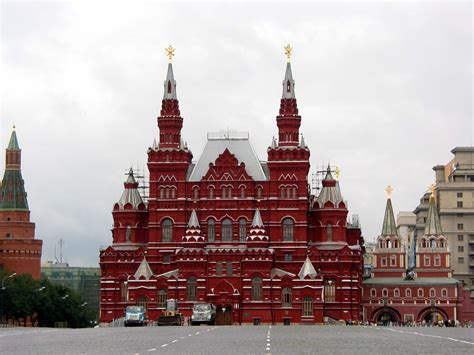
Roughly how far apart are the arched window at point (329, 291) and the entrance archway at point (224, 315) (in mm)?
13034

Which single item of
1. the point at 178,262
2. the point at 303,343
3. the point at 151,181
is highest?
the point at 151,181

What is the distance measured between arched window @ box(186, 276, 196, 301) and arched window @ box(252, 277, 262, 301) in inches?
288

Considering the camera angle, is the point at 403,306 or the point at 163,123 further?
the point at 403,306

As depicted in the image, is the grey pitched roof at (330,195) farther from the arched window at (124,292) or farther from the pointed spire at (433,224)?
the pointed spire at (433,224)

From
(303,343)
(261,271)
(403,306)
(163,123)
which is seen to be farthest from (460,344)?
(403,306)

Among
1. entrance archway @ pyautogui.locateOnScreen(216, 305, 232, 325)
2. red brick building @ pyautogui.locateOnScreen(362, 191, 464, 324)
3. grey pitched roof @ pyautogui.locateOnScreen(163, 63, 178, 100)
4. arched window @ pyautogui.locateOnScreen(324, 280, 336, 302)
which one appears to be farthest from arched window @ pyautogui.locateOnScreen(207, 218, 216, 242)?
red brick building @ pyautogui.locateOnScreen(362, 191, 464, 324)

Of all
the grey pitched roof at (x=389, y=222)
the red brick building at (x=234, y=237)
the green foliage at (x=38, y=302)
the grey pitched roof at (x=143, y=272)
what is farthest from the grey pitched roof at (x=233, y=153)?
the grey pitched roof at (x=389, y=222)

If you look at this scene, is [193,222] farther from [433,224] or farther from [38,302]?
[433,224]

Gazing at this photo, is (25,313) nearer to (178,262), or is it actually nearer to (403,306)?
(178,262)

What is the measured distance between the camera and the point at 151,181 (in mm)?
146875

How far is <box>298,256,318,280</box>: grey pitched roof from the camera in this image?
459 feet

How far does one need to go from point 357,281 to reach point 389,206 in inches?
1978

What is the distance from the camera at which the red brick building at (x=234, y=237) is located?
Answer: 14038cm

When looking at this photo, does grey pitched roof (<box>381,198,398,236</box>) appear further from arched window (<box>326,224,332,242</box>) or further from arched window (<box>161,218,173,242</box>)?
arched window (<box>161,218,173,242</box>)
